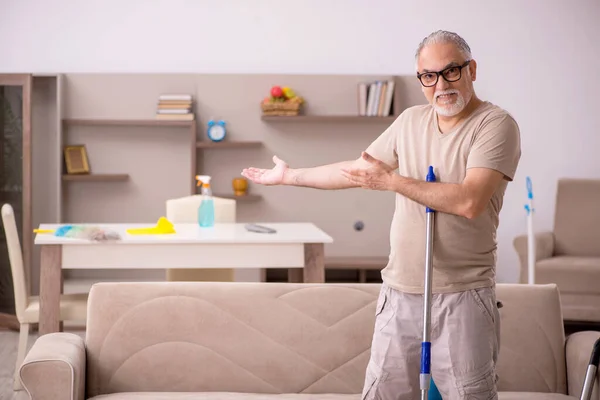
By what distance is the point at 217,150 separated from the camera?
257 inches

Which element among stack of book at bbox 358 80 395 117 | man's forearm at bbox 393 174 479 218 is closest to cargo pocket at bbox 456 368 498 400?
man's forearm at bbox 393 174 479 218

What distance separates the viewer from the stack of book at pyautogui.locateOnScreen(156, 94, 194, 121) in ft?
20.7

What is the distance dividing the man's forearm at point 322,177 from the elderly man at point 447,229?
0.19 m

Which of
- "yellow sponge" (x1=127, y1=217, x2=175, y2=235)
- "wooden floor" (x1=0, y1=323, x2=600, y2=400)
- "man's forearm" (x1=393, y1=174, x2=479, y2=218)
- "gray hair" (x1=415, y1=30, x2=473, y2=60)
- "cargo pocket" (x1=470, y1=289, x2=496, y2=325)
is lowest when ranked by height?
"wooden floor" (x1=0, y1=323, x2=600, y2=400)

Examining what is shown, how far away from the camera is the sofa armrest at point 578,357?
2766mm

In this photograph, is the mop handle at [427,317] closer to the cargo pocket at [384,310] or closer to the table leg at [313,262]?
the cargo pocket at [384,310]

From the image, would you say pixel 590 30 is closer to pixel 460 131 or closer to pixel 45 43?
pixel 45 43

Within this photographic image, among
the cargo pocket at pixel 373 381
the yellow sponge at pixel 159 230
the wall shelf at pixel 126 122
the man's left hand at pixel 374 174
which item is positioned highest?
the wall shelf at pixel 126 122

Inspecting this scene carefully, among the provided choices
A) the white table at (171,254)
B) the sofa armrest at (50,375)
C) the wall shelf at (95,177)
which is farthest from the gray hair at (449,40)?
the wall shelf at (95,177)

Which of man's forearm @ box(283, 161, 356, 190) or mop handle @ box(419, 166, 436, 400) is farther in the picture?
man's forearm @ box(283, 161, 356, 190)

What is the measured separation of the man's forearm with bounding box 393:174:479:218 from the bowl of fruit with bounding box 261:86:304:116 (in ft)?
13.9

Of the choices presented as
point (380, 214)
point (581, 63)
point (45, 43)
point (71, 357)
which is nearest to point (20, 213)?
point (45, 43)

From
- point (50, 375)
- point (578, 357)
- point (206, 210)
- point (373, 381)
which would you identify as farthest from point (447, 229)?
point (206, 210)

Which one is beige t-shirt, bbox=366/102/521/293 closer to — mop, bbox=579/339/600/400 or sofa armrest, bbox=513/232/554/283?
mop, bbox=579/339/600/400
